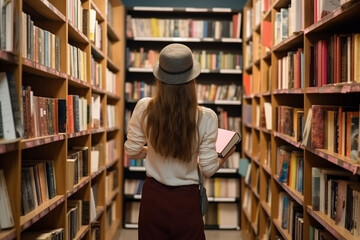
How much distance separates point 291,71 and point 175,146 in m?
1.28

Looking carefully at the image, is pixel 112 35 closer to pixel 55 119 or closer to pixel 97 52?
pixel 97 52

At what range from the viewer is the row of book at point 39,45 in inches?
75.1

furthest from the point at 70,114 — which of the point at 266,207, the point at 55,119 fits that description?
the point at 266,207

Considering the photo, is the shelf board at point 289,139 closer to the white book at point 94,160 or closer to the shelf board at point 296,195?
the shelf board at point 296,195

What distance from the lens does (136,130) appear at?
2.01m

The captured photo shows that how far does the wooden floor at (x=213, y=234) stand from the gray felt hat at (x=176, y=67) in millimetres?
2974

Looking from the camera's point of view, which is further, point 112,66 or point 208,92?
point 208,92

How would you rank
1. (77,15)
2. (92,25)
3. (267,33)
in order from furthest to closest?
(267,33) → (92,25) → (77,15)

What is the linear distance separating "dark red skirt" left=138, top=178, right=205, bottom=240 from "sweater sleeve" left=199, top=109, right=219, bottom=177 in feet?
0.45

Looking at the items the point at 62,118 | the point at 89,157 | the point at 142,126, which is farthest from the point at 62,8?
the point at 89,157

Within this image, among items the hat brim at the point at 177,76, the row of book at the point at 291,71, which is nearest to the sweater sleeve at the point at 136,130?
the hat brim at the point at 177,76

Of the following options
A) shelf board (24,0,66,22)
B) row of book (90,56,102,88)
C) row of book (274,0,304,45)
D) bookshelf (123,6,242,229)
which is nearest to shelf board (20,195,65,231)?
shelf board (24,0,66,22)

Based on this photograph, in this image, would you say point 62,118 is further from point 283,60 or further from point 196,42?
point 196,42

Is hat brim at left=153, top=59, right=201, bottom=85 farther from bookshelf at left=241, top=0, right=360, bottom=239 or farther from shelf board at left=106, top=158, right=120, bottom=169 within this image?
shelf board at left=106, top=158, right=120, bottom=169
